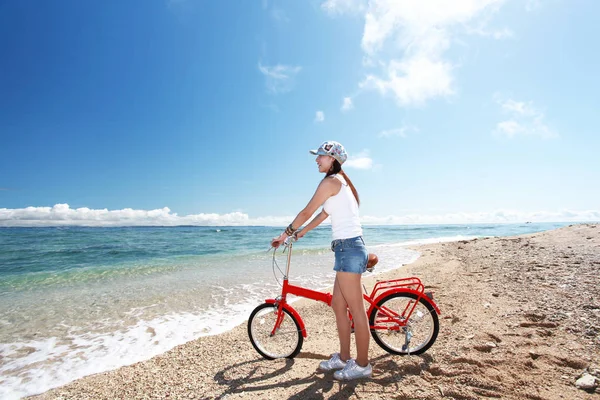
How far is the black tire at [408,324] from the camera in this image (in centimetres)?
385

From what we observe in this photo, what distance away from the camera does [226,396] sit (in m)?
3.27

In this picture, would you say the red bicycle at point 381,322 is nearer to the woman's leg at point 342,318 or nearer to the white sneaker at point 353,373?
the woman's leg at point 342,318

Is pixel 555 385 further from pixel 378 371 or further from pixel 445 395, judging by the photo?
pixel 378 371

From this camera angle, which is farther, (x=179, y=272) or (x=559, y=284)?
(x=179, y=272)

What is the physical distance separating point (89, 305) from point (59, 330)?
1991mm

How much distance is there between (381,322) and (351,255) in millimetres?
1473

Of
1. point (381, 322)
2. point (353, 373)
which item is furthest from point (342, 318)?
point (381, 322)

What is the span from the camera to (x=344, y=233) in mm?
3145

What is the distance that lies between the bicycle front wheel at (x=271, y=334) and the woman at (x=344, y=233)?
0.93m

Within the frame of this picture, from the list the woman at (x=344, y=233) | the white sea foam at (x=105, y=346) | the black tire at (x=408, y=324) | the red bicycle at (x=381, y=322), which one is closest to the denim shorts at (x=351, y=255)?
the woman at (x=344, y=233)

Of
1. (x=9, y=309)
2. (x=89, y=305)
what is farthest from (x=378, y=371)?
(x=9, y=309)

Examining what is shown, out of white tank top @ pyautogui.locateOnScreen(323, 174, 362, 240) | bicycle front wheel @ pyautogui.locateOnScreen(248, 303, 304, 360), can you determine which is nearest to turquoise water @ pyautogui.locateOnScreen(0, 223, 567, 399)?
bicycle front wheel @ pyautogui.locateOnScreen(248, 303, 304, 360)

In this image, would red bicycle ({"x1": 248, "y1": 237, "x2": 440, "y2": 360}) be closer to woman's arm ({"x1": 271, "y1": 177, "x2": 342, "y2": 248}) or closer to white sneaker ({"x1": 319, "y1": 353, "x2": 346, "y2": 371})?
white sneaker ({"x1": 319, "y1": 353, "x2": 346, "y2": 371})

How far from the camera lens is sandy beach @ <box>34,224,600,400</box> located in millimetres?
3059
